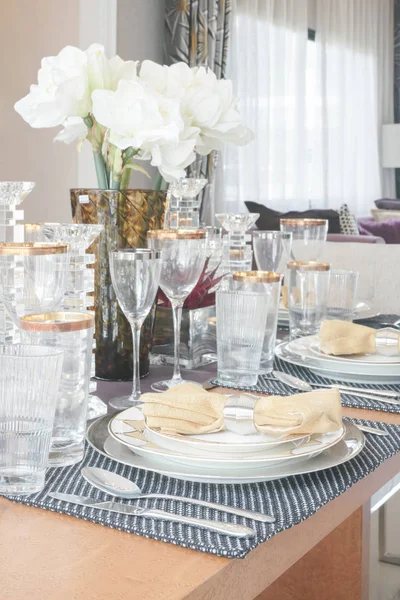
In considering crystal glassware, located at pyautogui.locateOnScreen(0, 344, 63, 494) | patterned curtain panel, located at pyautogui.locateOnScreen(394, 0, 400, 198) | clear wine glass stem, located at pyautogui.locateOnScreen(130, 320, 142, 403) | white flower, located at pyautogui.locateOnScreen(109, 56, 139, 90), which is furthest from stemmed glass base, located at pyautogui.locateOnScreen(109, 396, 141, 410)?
patterned curtain panel, located at pyautogui.locateOnScreen(394, 0, 400, 198)

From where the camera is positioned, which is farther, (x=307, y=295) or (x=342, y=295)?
(x=342, y=295)

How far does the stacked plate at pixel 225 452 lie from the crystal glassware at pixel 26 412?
0.28 feet

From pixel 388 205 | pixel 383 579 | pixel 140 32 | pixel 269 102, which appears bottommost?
pixel 383 579

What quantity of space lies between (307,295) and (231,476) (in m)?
0.72

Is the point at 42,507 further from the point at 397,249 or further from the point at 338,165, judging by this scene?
the point at 338,165

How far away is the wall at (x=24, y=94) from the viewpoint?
3.95m

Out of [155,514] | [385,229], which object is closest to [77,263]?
[155,514]

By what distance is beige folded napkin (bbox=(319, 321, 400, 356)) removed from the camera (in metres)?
1.20

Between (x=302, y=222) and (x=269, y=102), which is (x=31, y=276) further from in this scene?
(x=269, y=102)

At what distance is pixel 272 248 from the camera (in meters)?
1.46

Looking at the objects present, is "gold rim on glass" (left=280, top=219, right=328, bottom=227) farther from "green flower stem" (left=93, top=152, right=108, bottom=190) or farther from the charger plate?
the charger plate

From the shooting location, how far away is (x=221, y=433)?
80 centimetres

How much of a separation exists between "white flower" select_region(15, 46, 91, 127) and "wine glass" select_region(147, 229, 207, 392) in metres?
0.20

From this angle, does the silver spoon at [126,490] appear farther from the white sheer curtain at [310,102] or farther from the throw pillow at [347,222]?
the white sheer curtain at [310,102]
